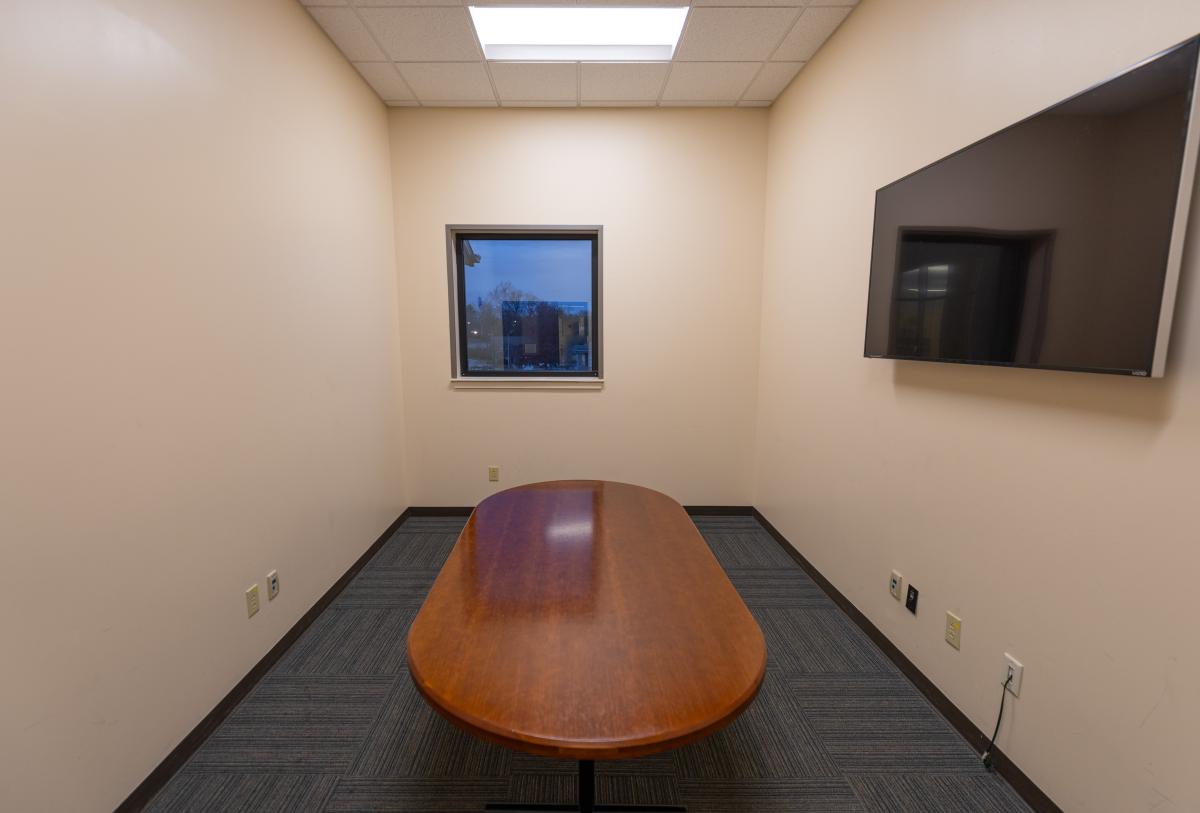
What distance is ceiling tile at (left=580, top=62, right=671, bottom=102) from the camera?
8.89ft

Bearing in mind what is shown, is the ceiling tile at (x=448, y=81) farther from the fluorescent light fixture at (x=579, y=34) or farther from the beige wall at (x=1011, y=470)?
the beige wall at (x=1011, y=470)

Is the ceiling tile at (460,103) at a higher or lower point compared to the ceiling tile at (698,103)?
lower

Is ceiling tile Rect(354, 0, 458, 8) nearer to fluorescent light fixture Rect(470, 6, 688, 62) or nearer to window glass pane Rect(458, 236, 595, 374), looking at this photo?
fluorescent light fixture Rect(470, 6, 688, 62)

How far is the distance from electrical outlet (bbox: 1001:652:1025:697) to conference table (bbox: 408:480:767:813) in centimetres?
91

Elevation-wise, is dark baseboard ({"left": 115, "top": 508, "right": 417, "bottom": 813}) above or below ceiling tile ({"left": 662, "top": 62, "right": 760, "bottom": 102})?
below

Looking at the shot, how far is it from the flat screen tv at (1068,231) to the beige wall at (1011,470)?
9 centimetres

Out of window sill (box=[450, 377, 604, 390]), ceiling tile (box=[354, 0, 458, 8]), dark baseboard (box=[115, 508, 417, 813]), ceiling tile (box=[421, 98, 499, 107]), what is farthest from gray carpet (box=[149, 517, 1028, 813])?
ceiling tile (box=[421, 98, 499, 107])

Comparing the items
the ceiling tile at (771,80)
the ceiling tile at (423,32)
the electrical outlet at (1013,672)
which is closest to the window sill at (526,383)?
the ceiling tile at (423,32)

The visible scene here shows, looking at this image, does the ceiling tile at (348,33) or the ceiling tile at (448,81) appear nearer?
the ceiling tile at (348,33)

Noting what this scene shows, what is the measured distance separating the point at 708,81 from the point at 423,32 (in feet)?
5.20

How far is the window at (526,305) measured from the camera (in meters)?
3.46

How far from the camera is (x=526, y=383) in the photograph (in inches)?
136

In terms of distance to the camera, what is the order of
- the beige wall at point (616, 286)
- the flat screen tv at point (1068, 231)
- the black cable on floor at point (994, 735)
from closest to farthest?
the flat screen tv at point (1068, 231) < the black cable on floor at point (994, 735) < the beige wall at point (616, 286)

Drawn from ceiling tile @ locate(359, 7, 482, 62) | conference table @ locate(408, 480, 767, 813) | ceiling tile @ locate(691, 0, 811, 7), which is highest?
ceiling tile @ locate(691, 0, 811, 7)
